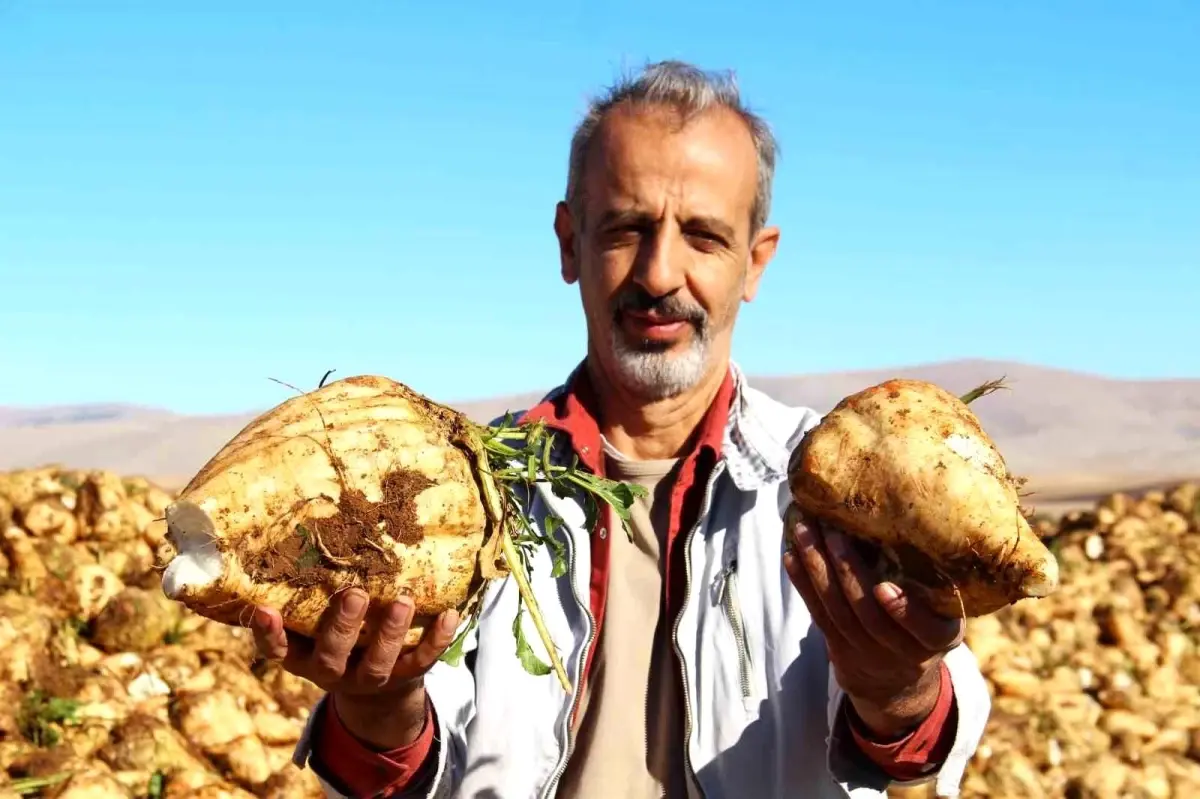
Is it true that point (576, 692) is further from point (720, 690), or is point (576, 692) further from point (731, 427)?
point (731, 427)

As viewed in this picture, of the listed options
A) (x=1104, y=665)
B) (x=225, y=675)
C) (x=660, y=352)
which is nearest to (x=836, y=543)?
(x=660, y=352)

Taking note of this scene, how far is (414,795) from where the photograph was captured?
156 inches

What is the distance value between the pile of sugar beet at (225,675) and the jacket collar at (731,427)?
2.53 meters

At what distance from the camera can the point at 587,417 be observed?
4.58m

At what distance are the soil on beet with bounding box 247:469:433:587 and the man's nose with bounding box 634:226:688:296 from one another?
148 centimetres

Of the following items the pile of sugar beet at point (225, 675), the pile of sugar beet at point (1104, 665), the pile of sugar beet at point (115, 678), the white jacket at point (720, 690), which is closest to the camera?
the white jacket at point (720, 690)

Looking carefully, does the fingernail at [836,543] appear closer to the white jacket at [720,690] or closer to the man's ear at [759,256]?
the white jacket at [720,690]

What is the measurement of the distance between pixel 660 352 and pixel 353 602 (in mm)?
1697

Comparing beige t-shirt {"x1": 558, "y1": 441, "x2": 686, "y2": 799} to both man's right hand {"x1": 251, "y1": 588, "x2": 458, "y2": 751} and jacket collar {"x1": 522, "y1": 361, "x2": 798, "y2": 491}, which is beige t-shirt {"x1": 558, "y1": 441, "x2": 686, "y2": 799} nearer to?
jacket collar {"x1": 522, "y1": 361, "x2": 798, "y2": 491}

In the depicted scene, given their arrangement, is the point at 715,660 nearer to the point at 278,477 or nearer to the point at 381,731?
the point at 381,731

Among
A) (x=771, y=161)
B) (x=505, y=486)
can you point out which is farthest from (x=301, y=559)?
(x=771, y=161)

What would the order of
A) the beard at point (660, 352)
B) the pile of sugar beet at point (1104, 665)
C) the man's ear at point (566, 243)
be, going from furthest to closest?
the pile of sugar beet at point (1104, 665) → the man's ear at point (566, 243) → the beard at point (660, 352)

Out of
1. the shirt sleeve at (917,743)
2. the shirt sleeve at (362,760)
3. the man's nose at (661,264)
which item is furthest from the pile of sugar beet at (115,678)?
the shirt sleeve at (917,743)

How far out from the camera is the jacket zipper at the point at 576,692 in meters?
3.97
